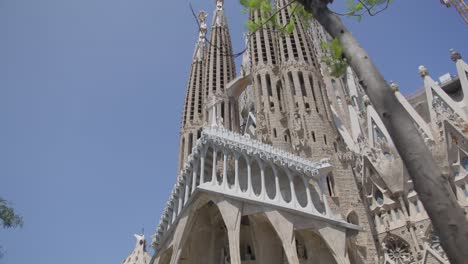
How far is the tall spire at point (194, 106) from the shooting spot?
90.0 ft

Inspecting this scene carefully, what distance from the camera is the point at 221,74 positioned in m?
30.9

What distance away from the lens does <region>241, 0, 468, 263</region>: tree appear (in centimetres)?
284

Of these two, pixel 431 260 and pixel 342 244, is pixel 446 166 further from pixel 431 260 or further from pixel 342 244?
Answer: pixel 342 244

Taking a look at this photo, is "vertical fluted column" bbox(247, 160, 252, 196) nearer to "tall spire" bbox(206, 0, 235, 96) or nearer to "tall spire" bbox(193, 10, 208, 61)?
"tall spire" bbox(206, 0, 235, 96)

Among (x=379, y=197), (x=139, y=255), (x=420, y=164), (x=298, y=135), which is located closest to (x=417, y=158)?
(x=420, y=164)

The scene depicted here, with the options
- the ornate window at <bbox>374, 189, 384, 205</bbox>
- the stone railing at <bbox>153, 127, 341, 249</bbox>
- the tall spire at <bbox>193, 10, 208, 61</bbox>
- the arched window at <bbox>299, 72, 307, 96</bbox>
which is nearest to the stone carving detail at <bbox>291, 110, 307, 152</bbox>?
the stone railing at <bbox>153, 127, 341, 249</bbox>

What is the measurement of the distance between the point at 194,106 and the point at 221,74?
3.62 metres

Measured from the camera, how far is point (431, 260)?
13.7 meters

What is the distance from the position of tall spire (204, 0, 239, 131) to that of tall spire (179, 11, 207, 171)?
44.5 inches

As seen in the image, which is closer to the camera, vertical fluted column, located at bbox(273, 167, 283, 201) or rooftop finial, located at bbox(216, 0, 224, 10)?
vertical fluted column, located at bbox(273, 167, 283, 201)

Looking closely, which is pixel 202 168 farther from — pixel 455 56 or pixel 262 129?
pixel 455 56

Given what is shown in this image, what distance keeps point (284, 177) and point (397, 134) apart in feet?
41.6

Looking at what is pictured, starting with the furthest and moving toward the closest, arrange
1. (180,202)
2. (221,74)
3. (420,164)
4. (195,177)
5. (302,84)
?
1. (221,74)
2. (302,84)
3. (180,202)
4. (195,177)
5. (420,164)

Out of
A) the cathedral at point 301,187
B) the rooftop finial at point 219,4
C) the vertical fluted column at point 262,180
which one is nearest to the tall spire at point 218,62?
the rooftop finial at point 219,4
